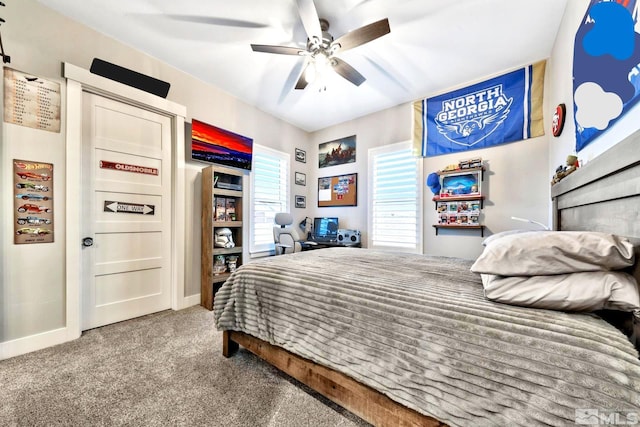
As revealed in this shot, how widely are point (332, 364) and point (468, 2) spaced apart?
2859 mm

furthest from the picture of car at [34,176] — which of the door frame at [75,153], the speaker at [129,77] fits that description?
the speaker at [129,77]

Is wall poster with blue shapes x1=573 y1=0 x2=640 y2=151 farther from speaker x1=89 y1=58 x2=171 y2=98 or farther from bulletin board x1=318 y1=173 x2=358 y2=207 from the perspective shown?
speaker x1=89 y1=58 x2=171 y2=98

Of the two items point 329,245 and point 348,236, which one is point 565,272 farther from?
point 329,245

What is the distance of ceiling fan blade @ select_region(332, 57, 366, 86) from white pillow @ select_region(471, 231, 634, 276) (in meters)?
2.18

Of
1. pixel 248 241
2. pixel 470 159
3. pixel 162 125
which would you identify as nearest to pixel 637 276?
pixel 470 159

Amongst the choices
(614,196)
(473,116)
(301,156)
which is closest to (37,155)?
(301,156)

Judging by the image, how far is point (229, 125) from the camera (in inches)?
132

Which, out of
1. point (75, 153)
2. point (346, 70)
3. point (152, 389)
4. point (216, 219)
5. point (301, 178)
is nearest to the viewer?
point (152, 389)

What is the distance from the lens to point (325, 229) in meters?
4.25

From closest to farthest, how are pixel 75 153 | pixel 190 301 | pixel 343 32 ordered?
pixel 75 153 < pixel 343 32 < pixel 190 301

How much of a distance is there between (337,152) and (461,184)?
2126 millimetres

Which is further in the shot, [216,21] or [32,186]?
[216,21]

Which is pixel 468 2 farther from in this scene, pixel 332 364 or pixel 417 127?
pixel 332 364

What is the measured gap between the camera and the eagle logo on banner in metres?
2.85
